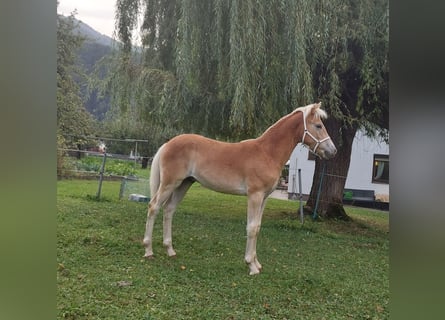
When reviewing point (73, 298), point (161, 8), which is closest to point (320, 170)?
point (161, 8)

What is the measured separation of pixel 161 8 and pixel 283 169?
1128 mm

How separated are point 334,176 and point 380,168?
221 millimetres

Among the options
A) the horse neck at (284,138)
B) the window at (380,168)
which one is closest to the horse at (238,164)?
the horse neck at (284,138)

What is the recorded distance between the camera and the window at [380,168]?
1835 mm

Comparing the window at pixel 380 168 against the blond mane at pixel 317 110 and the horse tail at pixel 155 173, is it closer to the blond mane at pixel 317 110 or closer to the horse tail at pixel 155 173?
the blond mane at pixel 317 110

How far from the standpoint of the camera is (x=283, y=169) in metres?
2.00

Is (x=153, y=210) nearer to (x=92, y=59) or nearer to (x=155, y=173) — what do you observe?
(x=155, y=173)

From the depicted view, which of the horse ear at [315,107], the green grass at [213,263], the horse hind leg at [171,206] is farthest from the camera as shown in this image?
the horse hind leg at [171,206]

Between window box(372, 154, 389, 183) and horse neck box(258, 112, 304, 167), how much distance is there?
38 cm

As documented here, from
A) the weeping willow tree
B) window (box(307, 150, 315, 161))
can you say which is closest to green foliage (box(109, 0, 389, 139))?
the weeping willow tree

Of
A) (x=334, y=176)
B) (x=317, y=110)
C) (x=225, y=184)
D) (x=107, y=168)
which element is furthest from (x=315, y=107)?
(x=107, y=168)

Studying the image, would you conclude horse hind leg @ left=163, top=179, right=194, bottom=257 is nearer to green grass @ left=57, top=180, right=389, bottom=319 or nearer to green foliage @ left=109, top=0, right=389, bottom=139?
green grass @ left=57, top=180, right=389, bottom=319

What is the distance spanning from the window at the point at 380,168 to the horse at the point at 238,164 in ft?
0.68
